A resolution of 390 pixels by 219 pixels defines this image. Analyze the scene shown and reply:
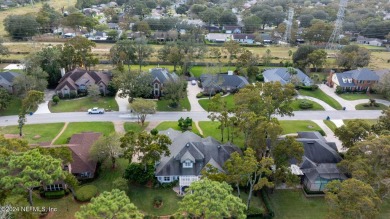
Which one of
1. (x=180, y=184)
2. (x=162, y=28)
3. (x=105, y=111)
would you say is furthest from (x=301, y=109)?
A: (x=162, y=28)

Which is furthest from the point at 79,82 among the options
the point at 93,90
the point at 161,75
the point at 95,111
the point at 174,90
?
the point at 174,90

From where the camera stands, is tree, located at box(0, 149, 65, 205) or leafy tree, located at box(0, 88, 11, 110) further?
leafy tree, located at box(0, 88, 11, 110)

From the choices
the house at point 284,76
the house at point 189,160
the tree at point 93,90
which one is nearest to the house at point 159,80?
the tree at point 93,90

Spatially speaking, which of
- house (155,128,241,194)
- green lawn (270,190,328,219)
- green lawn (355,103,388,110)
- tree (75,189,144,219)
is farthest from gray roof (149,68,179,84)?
tree (75,189,144,219)

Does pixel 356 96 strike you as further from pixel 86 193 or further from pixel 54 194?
pixel 54 194

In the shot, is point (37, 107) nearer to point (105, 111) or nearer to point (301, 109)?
point (105, 111)

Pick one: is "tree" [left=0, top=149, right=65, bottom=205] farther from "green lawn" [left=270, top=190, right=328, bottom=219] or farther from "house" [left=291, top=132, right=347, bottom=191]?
"house" [left=291, top=132, right=347, bottom=191]
